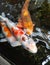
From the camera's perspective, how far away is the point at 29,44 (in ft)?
4.01

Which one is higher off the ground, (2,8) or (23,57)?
(2,8)

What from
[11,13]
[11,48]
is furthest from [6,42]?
[11,13]

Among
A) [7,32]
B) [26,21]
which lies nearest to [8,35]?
[7,32]

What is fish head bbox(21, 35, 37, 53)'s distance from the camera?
1220mm

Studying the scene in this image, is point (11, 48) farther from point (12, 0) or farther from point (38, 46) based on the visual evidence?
point (12, 0)

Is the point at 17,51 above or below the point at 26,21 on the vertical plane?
below

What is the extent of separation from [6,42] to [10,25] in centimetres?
9

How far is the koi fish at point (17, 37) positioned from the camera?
123cm

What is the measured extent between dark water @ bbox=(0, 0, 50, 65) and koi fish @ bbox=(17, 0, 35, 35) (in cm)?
3

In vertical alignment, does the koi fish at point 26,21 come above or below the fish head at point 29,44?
above

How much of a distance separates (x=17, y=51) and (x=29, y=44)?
3.8 inches

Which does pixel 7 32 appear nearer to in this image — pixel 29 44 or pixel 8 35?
pixel 8 35

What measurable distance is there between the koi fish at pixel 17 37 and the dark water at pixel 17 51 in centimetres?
3

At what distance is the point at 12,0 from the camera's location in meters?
1.37
